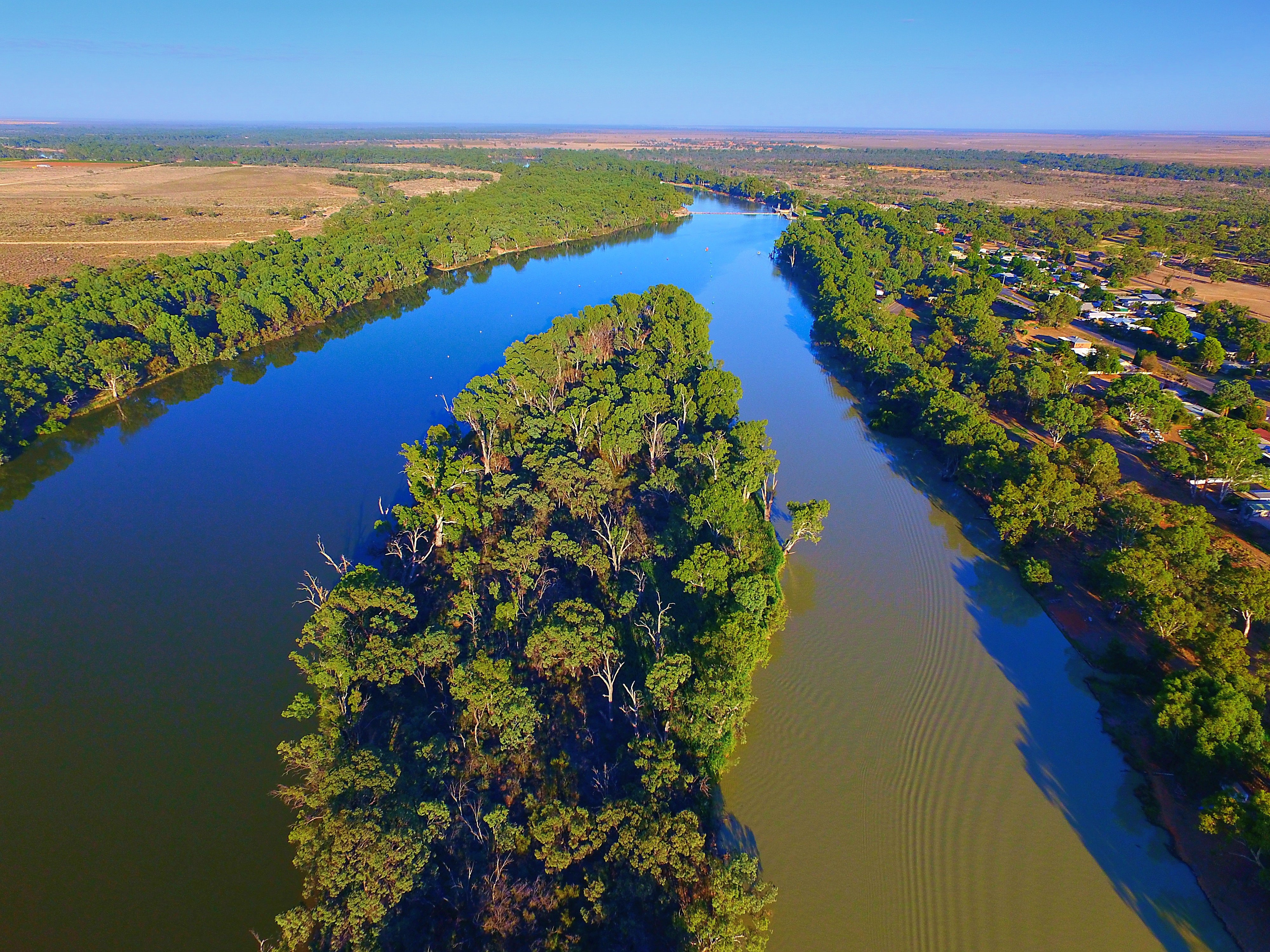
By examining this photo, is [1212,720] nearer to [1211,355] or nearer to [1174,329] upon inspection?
[1211,355]

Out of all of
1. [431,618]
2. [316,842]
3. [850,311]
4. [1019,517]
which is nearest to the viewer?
[316,842]

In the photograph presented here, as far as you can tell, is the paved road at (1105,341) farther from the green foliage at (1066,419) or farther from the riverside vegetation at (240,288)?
the riverside vegetation at (240,288)

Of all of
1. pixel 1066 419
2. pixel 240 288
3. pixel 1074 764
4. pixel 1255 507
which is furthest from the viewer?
pixel 240 288

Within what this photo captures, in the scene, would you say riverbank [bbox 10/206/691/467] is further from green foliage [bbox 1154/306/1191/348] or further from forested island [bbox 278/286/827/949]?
green foliage [bbox 1154/306/1191/348]

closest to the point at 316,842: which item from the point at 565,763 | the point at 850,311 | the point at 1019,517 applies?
the point at 565,763

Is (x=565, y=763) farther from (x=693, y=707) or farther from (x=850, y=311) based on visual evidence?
(x=850, y=311)

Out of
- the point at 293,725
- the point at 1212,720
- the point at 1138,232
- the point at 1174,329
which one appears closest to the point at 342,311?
the point at 293,725
